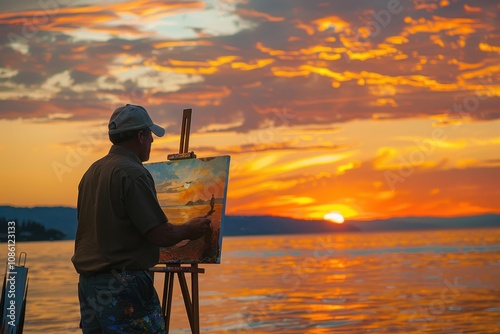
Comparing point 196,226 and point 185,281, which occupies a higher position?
point 185,281

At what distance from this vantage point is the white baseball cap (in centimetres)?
360

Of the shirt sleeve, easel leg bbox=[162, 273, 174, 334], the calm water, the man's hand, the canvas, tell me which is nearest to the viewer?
the shirt sleeve

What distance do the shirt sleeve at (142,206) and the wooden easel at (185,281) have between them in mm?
1272

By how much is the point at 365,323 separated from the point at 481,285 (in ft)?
19.4

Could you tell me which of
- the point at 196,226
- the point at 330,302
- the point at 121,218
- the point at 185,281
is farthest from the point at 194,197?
the point at 330,302

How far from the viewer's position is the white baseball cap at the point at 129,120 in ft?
11.8

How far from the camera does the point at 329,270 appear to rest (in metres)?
23.1

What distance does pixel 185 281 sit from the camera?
202 inches

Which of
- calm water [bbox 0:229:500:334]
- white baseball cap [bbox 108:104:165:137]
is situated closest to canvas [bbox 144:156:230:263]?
white baseball cap [bbox 108:104:165:137]

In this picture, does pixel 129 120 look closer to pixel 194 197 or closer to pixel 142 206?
pixel 142 206

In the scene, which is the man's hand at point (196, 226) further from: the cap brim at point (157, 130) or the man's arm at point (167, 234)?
the cap brim at point (157, 130)

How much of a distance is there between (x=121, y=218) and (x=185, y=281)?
172 cm

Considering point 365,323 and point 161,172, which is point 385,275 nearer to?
point 365,323

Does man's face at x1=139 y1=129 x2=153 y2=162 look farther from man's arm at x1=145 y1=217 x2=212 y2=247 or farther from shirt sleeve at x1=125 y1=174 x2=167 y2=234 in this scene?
man's arm at x1=145 y1=217 x2=212 y2=247
